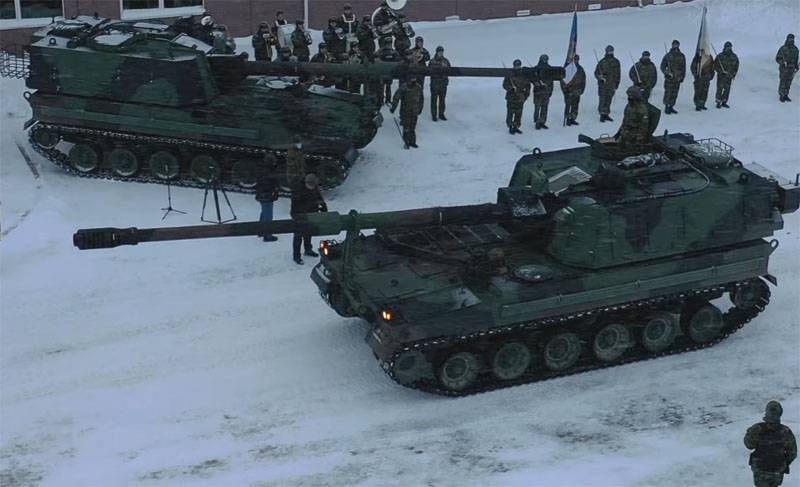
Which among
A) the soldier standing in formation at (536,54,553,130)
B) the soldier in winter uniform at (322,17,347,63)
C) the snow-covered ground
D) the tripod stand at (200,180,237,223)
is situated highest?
the soldier in winter uniform at (322,17,347,63)

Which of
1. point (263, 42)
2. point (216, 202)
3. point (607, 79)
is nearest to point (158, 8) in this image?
point (263, 42)

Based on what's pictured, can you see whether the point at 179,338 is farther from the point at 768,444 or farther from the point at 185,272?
the point at 768,444

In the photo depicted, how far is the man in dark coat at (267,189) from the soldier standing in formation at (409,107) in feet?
12.9

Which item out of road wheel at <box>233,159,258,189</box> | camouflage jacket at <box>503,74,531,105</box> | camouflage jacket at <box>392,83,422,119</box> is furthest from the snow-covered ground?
camouflage jacket at <box>503,74,531,105</box>

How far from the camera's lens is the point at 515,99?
23500 mm

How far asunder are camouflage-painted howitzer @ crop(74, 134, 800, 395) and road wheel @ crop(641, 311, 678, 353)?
0.06ft

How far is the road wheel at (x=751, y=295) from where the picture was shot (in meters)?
16.4

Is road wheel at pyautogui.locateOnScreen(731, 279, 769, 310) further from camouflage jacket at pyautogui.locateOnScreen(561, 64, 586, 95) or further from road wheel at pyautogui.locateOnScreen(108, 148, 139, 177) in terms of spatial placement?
road wheel at pyautogui.locateOnScreen(108, 148, 139, 177)

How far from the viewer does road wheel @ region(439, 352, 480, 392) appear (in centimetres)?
1467

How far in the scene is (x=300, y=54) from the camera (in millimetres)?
24656

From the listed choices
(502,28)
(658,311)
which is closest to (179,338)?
(658,311)

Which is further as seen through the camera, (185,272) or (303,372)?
(185,272)

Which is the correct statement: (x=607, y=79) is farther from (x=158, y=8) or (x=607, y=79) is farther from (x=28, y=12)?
(x=28, y=12)

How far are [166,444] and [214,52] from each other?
9.66 m
